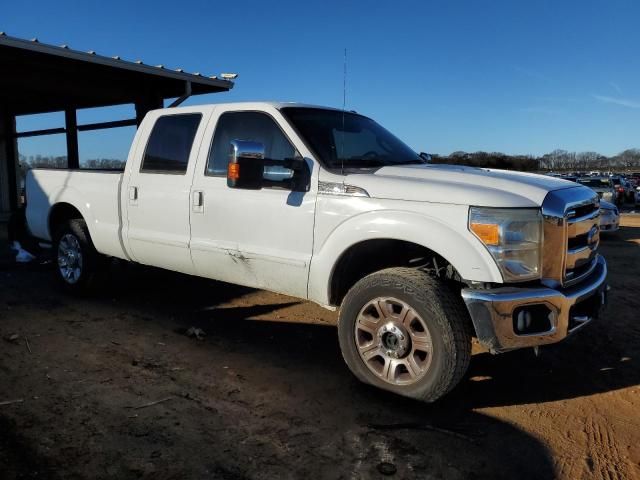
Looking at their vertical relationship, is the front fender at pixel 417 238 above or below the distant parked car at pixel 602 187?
below

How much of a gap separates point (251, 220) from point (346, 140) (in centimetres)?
103

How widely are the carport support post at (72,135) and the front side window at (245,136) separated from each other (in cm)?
912

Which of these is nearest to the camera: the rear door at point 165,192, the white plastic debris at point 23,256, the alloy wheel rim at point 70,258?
the rear door at point 165,192

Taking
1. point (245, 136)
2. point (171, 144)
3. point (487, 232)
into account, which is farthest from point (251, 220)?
point (487, 232)

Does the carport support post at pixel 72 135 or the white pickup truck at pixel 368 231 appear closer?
the white pickup truck at pixel 368 231

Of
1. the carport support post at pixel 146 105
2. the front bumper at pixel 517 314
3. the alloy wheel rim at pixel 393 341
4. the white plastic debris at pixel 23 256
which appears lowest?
the white plastic debris at pixel 23 256

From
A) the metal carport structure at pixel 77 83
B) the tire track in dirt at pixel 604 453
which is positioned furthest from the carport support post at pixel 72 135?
the tire track in dirt at pixel 604 453

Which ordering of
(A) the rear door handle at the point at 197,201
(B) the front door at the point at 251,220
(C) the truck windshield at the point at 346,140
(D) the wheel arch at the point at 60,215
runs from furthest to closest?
(D) the wheel arch at the point at 60,215 < (A) the rear door handle at the point at 197,201 < (C) the truck windshield at the point at 346,140 < (B) the front door at the point at 251,220

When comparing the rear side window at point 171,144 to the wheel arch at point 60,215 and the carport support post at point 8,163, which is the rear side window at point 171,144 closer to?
the wheel arch at point 60,215

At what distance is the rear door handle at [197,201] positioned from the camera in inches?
183

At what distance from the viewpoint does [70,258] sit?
20.2 ft

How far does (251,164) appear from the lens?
391 centimetres

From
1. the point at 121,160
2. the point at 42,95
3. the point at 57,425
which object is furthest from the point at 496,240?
the point at 42,95

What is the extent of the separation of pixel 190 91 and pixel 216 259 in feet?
24.8
